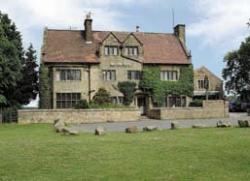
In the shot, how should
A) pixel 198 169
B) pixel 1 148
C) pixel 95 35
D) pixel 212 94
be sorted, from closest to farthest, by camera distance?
pixel 198 169
pixel 1 148
pixel 95 35
pixel 212 94

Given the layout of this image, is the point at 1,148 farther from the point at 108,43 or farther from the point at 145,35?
the point at 145,35

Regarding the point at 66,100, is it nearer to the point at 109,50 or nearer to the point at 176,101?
the point at 109,50

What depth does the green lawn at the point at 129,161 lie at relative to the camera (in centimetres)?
1376

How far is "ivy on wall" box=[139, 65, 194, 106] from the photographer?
63.0 metres

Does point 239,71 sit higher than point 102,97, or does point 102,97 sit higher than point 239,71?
point 239,71

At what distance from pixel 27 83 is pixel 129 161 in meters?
49.5

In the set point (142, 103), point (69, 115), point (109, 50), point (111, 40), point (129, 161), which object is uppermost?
point (111, 40)

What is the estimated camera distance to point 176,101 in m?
65.2

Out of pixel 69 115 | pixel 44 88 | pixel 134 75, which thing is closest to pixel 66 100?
pixel 44 88

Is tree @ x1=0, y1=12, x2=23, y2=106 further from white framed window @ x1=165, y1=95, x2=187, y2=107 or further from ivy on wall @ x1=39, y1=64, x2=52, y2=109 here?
white framed window @ x1=165, y1=95, x2=187, y2=107

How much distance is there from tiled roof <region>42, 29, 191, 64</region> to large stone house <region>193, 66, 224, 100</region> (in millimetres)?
15064

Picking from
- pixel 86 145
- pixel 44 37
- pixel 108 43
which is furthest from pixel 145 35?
pixel 86 145

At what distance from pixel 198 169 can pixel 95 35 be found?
51943 mm

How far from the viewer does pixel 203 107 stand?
181 ft
